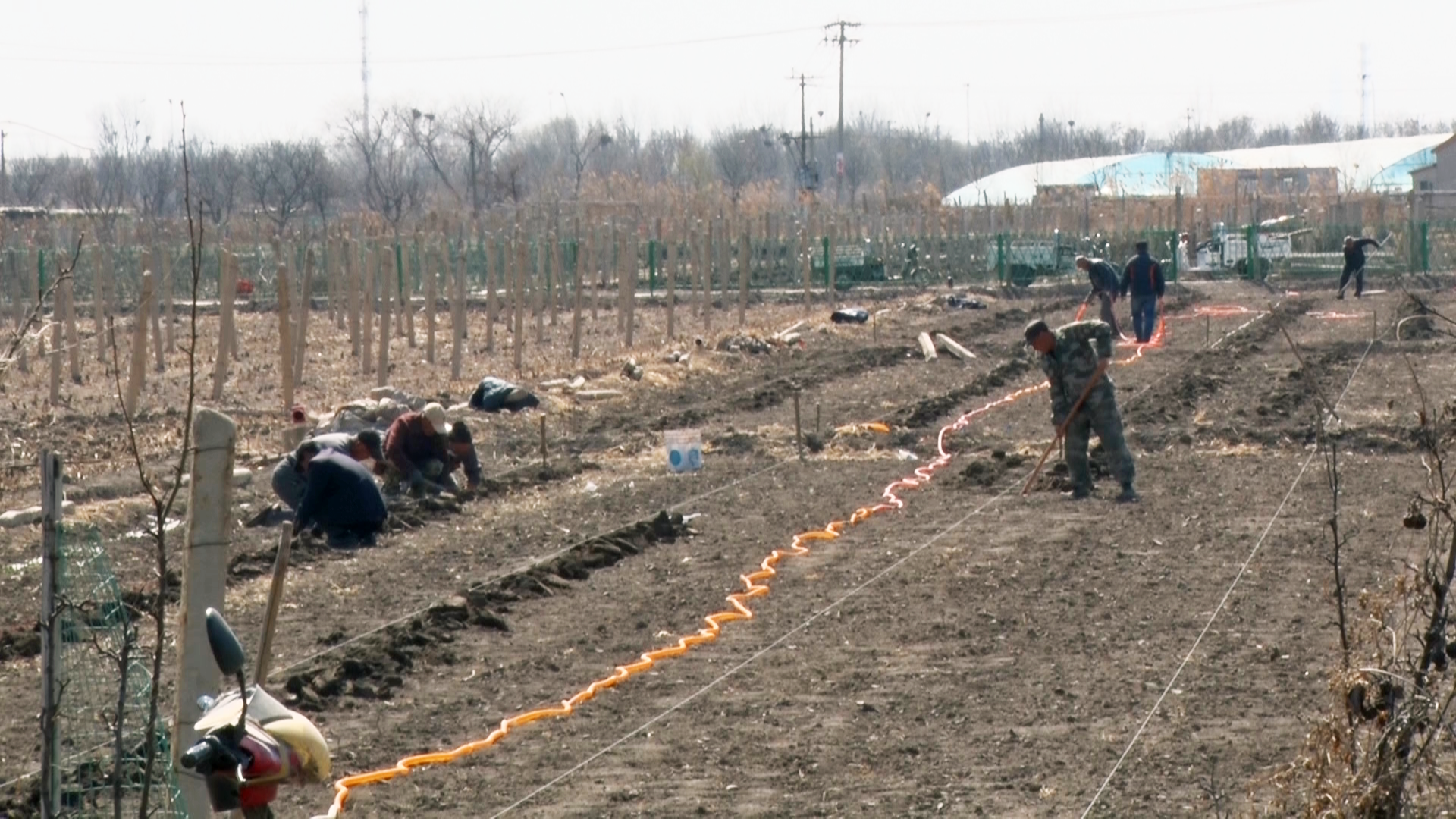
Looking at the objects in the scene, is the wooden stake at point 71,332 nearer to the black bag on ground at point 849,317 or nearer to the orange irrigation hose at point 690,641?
the orange irrigation hose at point 690,641

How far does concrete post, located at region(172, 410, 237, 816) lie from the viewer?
4.03 metres

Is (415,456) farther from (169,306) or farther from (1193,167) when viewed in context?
(1193,167)

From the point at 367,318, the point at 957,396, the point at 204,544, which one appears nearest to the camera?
the point at 204,544

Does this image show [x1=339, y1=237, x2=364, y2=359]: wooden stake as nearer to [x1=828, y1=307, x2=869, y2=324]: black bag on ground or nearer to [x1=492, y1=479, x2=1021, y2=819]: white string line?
[x1=828, y1=307, x2=869, y2=324]: black bag on ground

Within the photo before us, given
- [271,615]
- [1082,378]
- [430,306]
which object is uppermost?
[430,306]

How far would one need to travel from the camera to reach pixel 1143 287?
2470cm

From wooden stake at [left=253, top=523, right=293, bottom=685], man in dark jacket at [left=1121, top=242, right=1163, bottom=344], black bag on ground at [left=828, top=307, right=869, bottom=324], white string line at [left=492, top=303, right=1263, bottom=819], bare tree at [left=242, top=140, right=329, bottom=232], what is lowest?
white string line at [left=492, top=303, right=1263, bottom=819]

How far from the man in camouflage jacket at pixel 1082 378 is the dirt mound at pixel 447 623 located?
275 centimetres

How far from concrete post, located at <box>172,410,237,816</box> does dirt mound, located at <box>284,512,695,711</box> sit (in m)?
4.04

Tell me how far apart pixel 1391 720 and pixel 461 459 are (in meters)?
10.1

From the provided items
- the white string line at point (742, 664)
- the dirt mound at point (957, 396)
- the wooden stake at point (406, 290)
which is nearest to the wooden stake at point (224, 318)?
the wooden stake at point (406, 290)

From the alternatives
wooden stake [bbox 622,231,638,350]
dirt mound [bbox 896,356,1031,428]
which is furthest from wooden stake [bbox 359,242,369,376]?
dirt mound [bbox 896,356,1031,428]

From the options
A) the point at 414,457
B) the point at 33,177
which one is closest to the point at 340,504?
the point at 414,457

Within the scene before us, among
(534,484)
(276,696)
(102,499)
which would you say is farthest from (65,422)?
(276,696)
